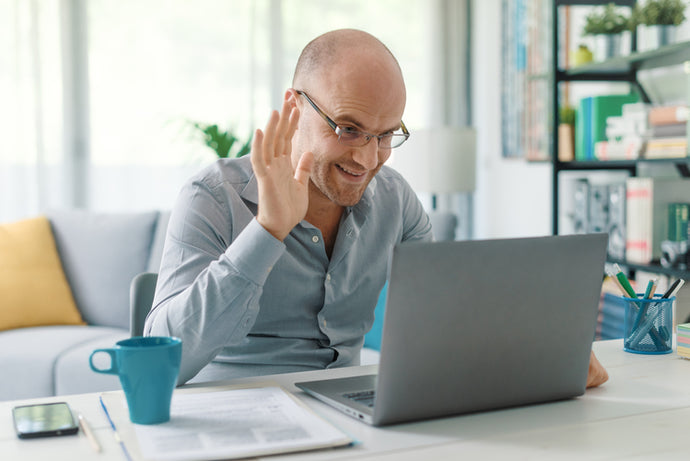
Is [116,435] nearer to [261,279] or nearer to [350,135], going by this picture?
[261,279]

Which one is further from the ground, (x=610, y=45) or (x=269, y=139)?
(x=610, y=45)

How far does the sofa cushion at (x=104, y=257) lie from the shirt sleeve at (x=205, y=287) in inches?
77.9

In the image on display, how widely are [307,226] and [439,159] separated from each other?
2262 mm

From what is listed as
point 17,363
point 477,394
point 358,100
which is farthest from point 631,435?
point 17,363

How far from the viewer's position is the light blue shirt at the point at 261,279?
104 cm

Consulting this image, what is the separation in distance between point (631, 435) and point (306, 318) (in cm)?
67

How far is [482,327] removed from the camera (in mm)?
856

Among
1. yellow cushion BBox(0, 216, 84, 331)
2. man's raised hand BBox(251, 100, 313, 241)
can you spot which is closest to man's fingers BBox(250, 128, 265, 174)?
man's raised hand BBox(251, 100, 313, 241)

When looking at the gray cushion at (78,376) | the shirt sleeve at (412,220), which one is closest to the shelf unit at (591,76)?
the shirt sleeve at (412,220)

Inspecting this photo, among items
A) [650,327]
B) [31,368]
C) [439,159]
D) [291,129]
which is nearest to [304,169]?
[291,129]

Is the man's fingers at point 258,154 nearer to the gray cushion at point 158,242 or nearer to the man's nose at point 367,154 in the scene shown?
the man's nose at point 367,154

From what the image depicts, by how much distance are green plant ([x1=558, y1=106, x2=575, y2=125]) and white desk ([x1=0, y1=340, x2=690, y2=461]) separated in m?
2.12

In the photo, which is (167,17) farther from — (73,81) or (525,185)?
(525,185)

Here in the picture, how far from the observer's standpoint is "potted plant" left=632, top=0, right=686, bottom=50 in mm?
2436
